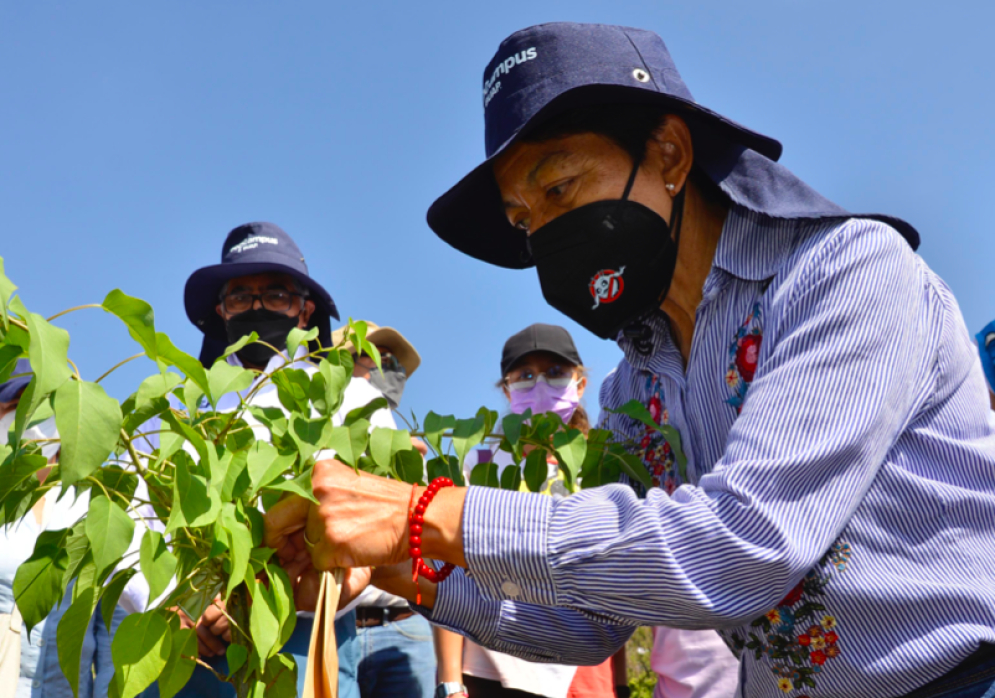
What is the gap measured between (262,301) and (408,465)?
2090 mm

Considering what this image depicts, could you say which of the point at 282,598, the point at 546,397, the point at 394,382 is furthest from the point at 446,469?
the point at 394,382

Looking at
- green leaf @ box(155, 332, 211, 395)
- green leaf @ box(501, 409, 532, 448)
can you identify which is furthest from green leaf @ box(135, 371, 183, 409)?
green leaf @ box(501, 409, 532, 448)

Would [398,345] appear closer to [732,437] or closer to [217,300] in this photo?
[217,300]

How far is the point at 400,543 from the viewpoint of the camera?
186cm

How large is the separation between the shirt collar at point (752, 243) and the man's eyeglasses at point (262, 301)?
2.20 meters

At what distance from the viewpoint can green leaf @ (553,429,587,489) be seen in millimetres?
2082

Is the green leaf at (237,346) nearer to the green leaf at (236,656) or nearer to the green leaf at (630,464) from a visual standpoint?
the green leaf at (236,656)

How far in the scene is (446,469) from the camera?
6.83 ft

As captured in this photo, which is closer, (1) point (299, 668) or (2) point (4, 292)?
(2) point (4, 292)

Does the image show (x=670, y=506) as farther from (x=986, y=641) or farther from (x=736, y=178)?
(x=736, y=178)

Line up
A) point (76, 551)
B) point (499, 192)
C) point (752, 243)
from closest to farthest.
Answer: point (76, 551) < point (752, 243) < point (499, 192)

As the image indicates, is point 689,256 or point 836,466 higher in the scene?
point 689,256

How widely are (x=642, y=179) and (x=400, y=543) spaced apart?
1110 mm

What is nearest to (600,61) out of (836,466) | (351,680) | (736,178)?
(736,178)
